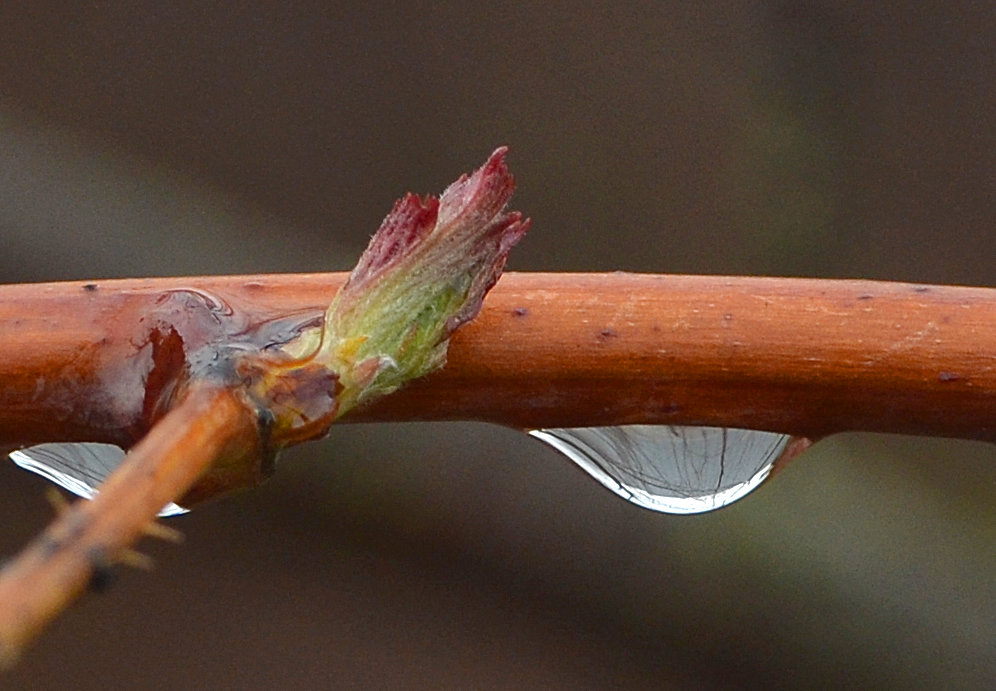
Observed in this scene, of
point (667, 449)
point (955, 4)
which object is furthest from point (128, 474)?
point (955, 4)

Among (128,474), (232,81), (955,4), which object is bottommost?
(128,474)

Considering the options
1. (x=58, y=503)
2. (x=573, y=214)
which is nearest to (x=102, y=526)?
(x=58, y=503)

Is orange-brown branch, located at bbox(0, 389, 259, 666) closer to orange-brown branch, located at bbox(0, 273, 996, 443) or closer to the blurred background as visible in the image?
orange-brown branch, located at bbox(0, 273, 996, 443)

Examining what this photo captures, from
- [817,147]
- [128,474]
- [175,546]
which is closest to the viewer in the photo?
[128,474]

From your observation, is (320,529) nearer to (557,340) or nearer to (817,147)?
(817,147)

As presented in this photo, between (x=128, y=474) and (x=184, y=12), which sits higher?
(x=184, y=12)

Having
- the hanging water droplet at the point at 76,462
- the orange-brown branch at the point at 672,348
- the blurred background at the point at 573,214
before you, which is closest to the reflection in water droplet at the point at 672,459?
the orange-brown branch at the point at 672,348

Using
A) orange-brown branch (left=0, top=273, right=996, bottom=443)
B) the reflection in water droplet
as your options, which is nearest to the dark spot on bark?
orange-brown branch (left=0, top=273, right=996, bottom=443)

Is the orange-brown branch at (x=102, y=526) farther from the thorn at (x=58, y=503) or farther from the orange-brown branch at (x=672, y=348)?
the orange-brown branch at (x=672, y=348)
